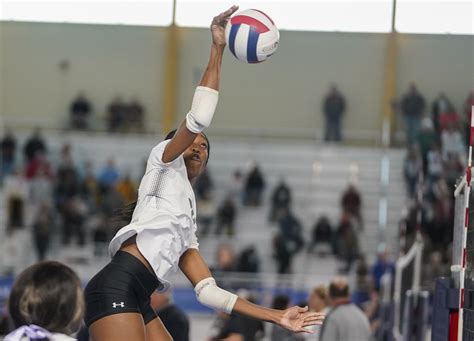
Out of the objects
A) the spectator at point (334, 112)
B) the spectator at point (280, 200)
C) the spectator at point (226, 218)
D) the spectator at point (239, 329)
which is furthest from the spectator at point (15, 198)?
the spectator at point (239, 329)

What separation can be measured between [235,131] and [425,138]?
5560mm

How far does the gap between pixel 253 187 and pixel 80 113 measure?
5.44 m

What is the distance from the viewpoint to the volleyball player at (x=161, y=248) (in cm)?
575

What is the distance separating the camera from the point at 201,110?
5.86 metres

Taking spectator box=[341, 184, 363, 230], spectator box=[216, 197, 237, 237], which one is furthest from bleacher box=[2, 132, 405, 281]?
spectator box=[341, 184, 363, 230]

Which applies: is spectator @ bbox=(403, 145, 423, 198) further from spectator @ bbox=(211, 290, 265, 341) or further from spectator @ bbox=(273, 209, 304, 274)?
spectator @ bbox=(211, 290, 265, 341)

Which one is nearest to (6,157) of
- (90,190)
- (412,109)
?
(90,190)

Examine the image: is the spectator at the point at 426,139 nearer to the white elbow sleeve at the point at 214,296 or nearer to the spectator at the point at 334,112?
the spectator at the point at 334,112

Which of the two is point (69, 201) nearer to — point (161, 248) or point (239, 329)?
point (239, 329)

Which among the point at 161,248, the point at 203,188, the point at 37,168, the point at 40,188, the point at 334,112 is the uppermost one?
the point at 334,112

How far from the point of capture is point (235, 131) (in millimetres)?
28203

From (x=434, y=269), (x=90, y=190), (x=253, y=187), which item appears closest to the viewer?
(x=434, y=269)

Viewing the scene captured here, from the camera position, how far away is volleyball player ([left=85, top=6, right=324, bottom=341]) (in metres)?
5.75

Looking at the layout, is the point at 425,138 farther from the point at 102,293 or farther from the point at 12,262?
the point at 102,293
